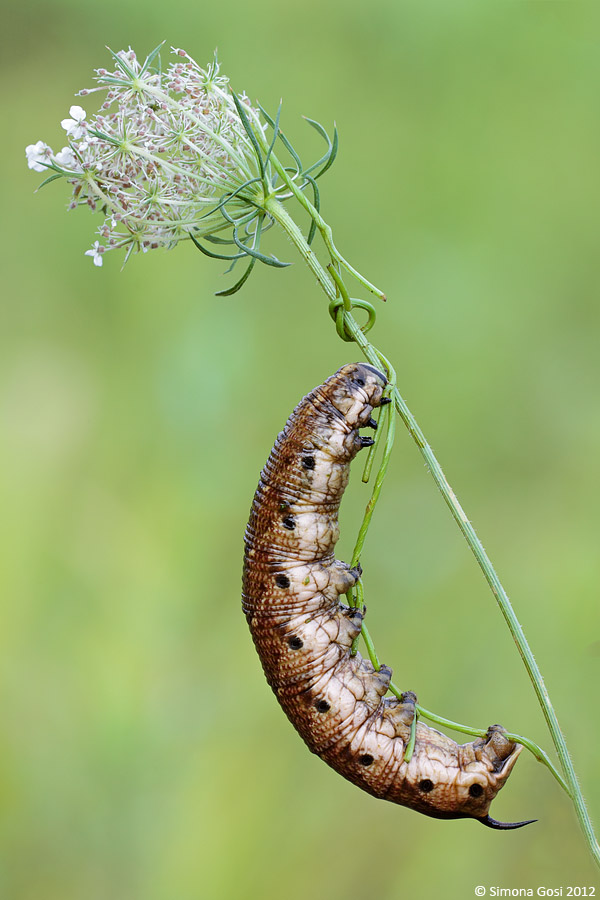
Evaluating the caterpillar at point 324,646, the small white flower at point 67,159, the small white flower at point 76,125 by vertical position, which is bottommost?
the caterpillar at point 324,646

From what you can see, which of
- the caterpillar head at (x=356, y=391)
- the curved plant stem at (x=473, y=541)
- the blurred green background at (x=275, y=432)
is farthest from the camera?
the blurred green background at (x=275, y=432)

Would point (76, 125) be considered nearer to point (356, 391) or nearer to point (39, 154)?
point (39, 154)

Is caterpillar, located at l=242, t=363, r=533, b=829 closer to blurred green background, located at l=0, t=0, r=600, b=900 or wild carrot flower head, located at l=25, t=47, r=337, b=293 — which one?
wild carrot flower head, located at l=25, t=47, r=337, b=293

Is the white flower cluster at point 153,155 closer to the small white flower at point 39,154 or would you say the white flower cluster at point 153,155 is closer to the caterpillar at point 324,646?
the small white flower at point 39,154

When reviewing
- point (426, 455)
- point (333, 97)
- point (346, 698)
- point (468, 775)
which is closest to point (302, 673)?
point (346, 698)

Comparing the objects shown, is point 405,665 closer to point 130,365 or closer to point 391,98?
point 130,365

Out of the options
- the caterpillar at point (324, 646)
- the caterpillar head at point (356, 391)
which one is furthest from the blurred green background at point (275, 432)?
the caterpillar head at point (356, 391)
